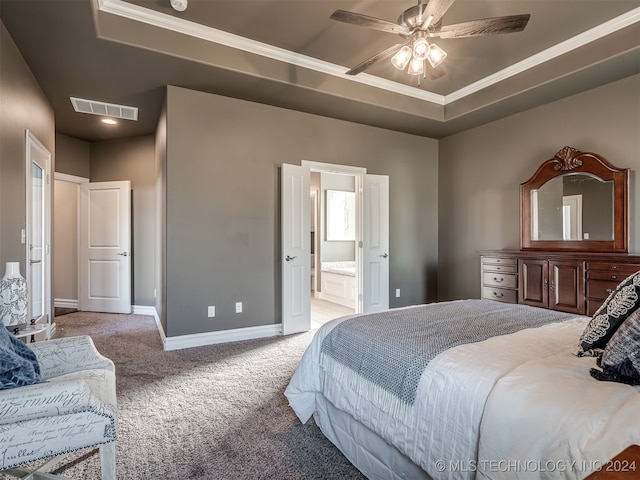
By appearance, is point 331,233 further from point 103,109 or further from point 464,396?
point 464,396

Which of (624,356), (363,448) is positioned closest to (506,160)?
(624,356)

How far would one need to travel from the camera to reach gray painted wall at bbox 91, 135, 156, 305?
17.7 ft

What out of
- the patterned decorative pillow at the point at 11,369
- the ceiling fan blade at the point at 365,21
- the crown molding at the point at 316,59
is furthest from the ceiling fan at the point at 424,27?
the patterned decorative pillow at the point at 11,369

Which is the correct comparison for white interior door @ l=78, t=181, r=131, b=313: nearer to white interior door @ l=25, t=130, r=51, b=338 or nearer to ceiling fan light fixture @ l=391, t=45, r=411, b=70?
white interior door @ l=25, t=130, r=51, b=338

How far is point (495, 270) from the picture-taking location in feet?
13.0

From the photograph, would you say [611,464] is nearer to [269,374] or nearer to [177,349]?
[269,374]

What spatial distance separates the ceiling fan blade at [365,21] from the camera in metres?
2.17

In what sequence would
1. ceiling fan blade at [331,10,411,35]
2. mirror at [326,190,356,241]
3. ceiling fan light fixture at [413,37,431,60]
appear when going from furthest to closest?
mirror at [326,190,356,241] → ceiling fan light fixture at [413,37,431,60] → ceiling fan blade at [331,10,411,35]

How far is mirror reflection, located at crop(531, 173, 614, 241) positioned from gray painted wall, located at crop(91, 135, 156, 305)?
212 inches

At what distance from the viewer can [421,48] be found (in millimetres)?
2410

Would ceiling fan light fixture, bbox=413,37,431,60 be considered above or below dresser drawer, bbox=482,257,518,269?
above

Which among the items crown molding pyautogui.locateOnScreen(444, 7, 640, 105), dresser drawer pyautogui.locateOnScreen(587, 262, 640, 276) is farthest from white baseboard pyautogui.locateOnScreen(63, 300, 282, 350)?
crown molding pyautogui.locateOnScreen(444, 7, 640, 105)

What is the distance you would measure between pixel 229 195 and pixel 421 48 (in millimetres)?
2415

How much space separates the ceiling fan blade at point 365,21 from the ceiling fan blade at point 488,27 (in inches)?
10.0
